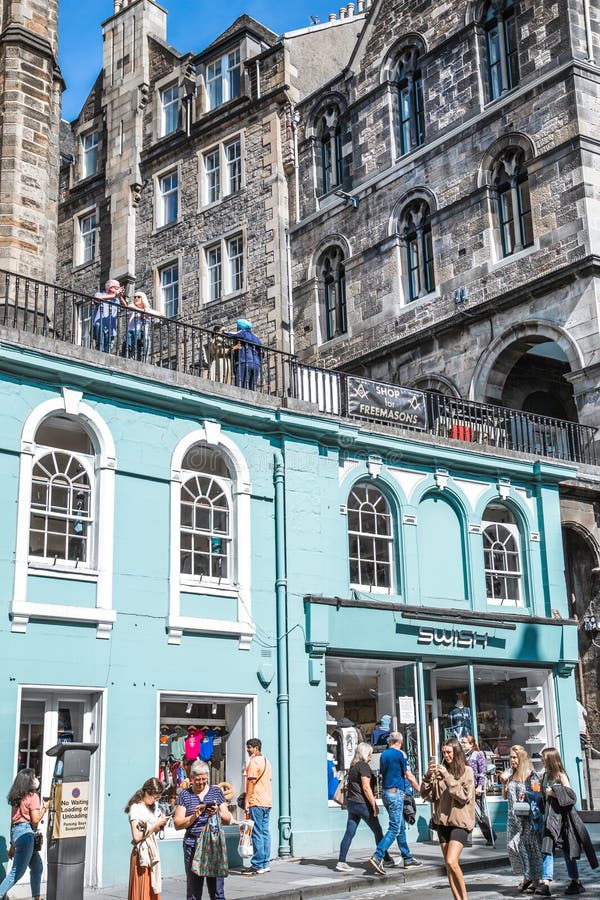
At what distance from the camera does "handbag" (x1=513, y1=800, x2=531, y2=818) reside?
12.3m

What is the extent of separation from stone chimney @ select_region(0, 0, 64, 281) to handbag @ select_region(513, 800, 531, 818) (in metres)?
12.1

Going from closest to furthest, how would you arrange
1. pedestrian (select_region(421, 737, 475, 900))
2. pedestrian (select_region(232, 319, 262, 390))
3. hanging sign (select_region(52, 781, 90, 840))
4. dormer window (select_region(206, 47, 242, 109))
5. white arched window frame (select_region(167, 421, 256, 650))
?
pedestrian (select_region(421, 737, 475, 900)) → hanging sign (select_region(52, 781, 90, 840)) → white arched window frame (select_region(167, 421, 256, 650)) → pedestrian (select_region(232, 319, 262, 390)) → dormer window (select_region(206, 47, 242, 109))

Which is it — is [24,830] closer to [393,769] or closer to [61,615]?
[61,615]

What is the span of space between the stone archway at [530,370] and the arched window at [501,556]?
507 cm

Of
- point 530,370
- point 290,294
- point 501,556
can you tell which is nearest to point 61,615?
point 501,556

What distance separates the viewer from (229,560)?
16.0 meters

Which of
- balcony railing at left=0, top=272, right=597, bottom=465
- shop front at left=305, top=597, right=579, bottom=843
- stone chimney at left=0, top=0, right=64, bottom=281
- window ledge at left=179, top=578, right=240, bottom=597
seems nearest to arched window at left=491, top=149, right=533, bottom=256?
balcony railing at left=0, top=272, right=597, bottom=465

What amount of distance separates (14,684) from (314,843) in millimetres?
4832

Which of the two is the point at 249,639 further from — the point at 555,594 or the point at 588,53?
the point at 588,53

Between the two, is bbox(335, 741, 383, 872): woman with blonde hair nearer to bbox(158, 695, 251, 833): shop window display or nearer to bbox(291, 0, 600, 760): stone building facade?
bbox(158, 695, 251, 833): shop window display

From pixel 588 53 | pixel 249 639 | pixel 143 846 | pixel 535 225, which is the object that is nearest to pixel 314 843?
pixel 249 639

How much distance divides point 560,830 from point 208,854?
4208 millimetres

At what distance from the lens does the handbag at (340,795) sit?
15781mm

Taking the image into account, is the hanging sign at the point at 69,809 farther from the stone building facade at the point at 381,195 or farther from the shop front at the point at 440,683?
the stone building facade at the point at 381,195
